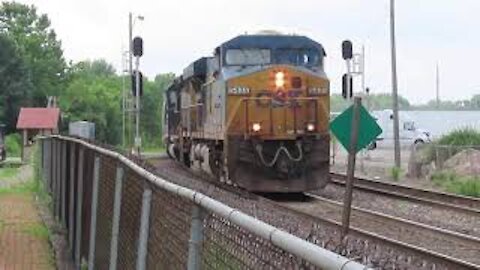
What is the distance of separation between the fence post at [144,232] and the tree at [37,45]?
101167 millimetres

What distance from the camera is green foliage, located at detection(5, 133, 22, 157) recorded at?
77.9 meters

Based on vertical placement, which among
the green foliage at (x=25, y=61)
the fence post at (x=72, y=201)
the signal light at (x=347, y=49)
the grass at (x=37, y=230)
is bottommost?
the grass at (x=37, y=230)

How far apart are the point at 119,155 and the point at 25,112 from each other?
6077cm

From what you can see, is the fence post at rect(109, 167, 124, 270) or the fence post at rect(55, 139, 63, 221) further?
the fence post at rect(55, 139, 63, 221)

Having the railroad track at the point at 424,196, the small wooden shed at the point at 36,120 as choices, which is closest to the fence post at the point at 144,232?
the railroad track at the point at 424,196

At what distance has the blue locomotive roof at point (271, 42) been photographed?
22859mm

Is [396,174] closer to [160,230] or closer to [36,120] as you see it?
[160,230]

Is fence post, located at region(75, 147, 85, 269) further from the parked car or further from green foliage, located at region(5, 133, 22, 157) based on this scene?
green foliage, located at region(5, 133, 22, 157)

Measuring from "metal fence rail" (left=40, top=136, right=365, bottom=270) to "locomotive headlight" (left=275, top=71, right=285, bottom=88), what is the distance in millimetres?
10415

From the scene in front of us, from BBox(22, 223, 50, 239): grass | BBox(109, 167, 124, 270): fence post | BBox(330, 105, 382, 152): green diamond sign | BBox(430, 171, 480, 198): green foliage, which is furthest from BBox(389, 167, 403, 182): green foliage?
BBox(109, 167, 124, 270): fence post

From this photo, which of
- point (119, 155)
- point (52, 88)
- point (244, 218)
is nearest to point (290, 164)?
point (119, 155)

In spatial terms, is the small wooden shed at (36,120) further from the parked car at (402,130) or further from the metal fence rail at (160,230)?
the metal fence rail at (160,230)

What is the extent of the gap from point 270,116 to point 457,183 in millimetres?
7753

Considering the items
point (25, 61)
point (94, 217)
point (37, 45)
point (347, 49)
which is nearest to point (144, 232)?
point (94, 217)
